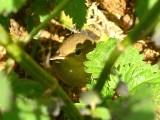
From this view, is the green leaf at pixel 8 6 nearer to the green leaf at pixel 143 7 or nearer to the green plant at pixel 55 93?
the green plant at pixel 55 93

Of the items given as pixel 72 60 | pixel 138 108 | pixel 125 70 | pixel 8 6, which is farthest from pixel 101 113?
pixel 72 60

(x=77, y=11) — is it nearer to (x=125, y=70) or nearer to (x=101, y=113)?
(x=125, y=70)

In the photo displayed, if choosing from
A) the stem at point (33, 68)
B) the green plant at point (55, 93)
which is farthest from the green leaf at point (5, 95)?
the stem at point (33, 68)

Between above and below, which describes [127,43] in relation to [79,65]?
below

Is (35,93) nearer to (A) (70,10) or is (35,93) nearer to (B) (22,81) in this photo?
(B) (22,81)

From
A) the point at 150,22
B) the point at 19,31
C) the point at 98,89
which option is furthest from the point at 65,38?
the point at 150,22

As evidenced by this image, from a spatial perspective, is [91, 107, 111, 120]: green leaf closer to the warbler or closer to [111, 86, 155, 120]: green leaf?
[111, 86, 155, 120]: green leaf
